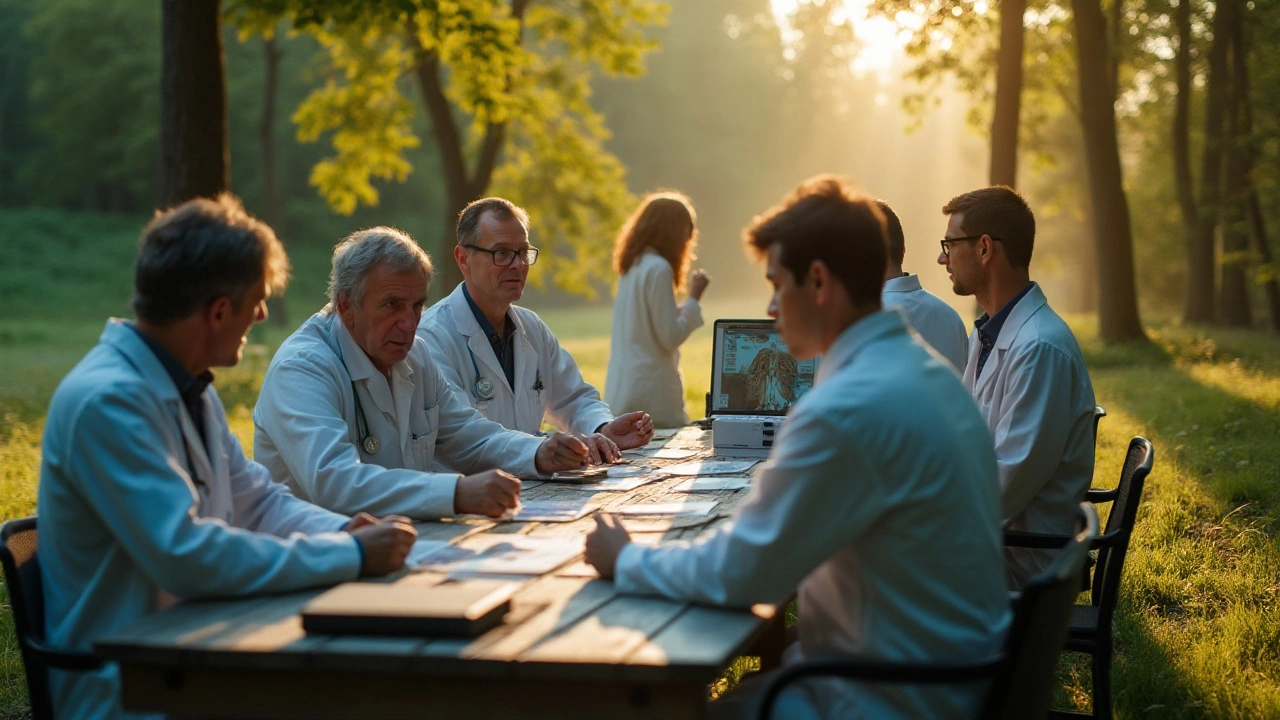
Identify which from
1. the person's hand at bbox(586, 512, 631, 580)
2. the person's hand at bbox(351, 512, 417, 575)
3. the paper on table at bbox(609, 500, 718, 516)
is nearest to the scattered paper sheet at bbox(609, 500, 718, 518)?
the paper on table at bbox(609, 500, 718, 516)

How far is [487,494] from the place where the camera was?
142 inches

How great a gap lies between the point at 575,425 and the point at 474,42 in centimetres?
852

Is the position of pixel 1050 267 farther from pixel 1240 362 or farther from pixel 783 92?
pixel 783 92

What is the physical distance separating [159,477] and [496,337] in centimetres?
311

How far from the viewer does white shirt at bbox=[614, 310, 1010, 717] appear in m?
2.46

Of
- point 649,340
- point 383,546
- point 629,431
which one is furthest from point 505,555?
point 649,340

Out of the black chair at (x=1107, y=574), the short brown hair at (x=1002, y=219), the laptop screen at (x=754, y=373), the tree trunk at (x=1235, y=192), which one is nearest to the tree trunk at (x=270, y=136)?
the tree trunk at (x=1235, y=192)

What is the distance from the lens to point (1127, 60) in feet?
85.5

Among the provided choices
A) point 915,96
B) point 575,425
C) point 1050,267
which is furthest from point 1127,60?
point 575,425

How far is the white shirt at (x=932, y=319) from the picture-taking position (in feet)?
18.8

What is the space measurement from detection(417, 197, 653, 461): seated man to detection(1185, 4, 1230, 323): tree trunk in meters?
20.7

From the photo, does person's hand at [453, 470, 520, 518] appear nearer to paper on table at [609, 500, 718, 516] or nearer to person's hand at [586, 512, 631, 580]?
paper on table at [609, 500, 718, 516]

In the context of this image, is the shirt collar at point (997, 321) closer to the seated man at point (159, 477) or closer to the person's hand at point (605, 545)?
the person's hand at point (605, 545)

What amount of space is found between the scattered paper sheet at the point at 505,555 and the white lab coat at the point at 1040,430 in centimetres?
168
